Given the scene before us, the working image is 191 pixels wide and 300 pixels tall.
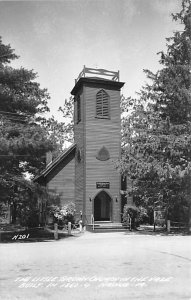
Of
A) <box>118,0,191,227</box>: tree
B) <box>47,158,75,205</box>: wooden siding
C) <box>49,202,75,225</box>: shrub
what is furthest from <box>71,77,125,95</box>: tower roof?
<box>49,202,75,225</box>: shrub

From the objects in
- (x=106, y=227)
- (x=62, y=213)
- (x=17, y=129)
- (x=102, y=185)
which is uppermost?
(x=17, y=129)

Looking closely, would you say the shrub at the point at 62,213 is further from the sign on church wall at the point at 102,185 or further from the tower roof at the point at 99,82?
the tower roof at the point at 99,82

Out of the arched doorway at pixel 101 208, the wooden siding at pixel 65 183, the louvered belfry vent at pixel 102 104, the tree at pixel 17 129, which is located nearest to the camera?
the tree at pixel 17 129

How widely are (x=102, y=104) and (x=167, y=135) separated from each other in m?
8.16

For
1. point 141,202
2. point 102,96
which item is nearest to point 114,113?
point 102,96

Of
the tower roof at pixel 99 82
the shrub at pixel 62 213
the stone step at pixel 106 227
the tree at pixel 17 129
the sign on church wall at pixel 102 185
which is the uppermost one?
the tower roof at pixel 99 82

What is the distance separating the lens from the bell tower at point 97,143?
2838cm

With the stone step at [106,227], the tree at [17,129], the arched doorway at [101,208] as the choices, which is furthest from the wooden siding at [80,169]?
the tree at [17,129]

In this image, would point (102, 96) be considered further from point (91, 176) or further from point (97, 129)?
point (91, 176)

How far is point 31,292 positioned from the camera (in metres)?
8.91

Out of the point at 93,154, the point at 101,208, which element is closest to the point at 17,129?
the point at 93,154

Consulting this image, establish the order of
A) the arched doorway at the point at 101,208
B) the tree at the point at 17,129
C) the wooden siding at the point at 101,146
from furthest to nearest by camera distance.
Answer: the arched doorway at the point at 101,208
the wooden siding at the point at 101,146
the tree at the point at 17,129

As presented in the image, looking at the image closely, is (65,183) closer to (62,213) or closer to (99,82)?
(62,213)

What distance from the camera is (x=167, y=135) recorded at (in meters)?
23.0
